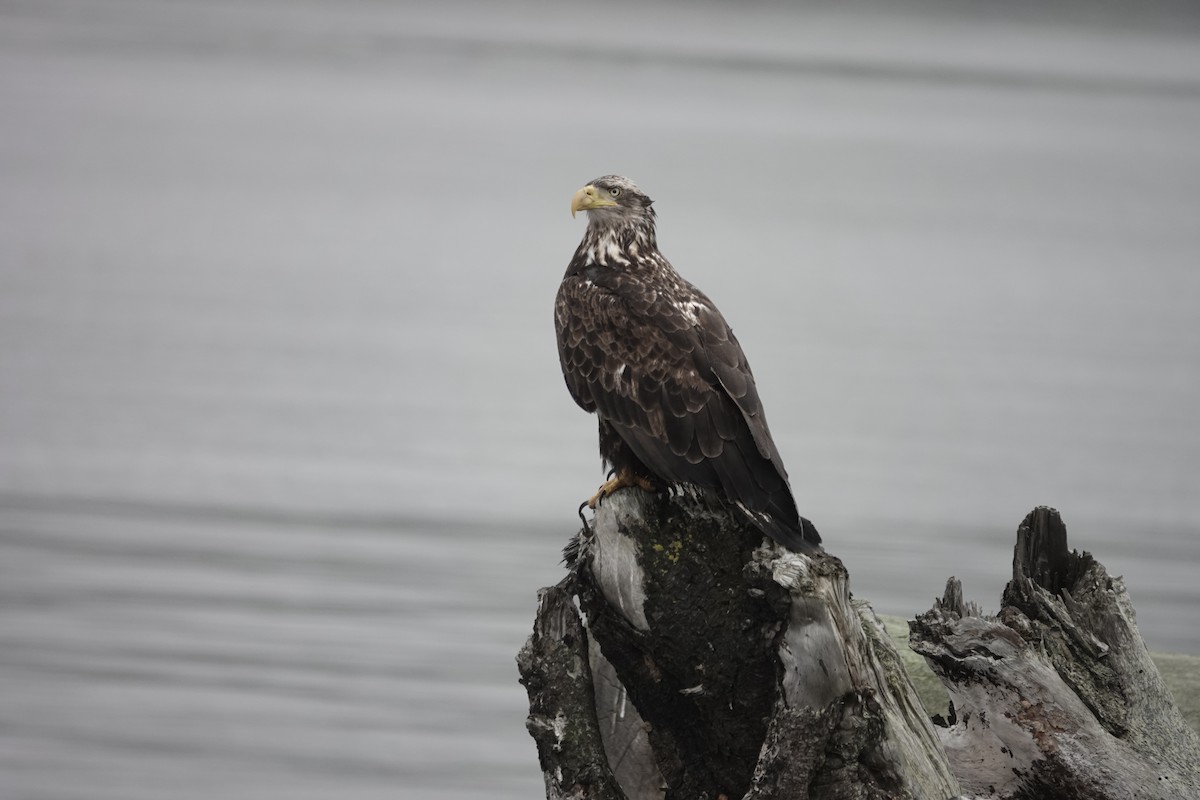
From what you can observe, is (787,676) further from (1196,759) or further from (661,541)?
(1196,759)

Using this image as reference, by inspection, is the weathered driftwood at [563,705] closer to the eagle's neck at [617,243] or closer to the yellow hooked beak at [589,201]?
the eagle's neck at [617,243]

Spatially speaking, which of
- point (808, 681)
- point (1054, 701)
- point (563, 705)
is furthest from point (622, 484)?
point (1054, 701)

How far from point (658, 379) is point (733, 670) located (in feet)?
2.69

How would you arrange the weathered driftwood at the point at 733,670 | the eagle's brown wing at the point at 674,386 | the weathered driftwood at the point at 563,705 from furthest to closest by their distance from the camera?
the eagle's brown wing at the point at 674,386, the weathered driftwood at the point at 563,705, the weathered driftwood at the point at 733,670

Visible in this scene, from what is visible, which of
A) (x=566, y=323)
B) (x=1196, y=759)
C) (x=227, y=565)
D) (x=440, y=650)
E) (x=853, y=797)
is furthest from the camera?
(x=227, y=565)

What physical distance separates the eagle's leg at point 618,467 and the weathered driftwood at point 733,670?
3.1 inches

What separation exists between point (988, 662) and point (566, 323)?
1438 millimetres

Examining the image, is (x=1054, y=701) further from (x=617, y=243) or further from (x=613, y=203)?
(x=613, y=203)

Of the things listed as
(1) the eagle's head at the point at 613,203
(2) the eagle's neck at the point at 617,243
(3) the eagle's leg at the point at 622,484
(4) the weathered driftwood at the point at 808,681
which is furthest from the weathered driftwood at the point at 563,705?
(1) the eagle's head at the point at 613,203

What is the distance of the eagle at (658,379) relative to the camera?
10.9 feet

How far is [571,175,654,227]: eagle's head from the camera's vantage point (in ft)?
13.6

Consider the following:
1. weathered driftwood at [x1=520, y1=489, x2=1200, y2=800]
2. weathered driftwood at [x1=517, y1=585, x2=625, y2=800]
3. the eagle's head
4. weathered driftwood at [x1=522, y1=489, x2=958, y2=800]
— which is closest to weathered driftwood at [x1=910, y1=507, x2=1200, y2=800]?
weathered driftwood at [x1=520, y1=489, x2=1200, y2=800]

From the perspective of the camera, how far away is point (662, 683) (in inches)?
126

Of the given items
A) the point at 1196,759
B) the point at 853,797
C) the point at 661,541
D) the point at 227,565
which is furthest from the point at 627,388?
the point at 227,565
